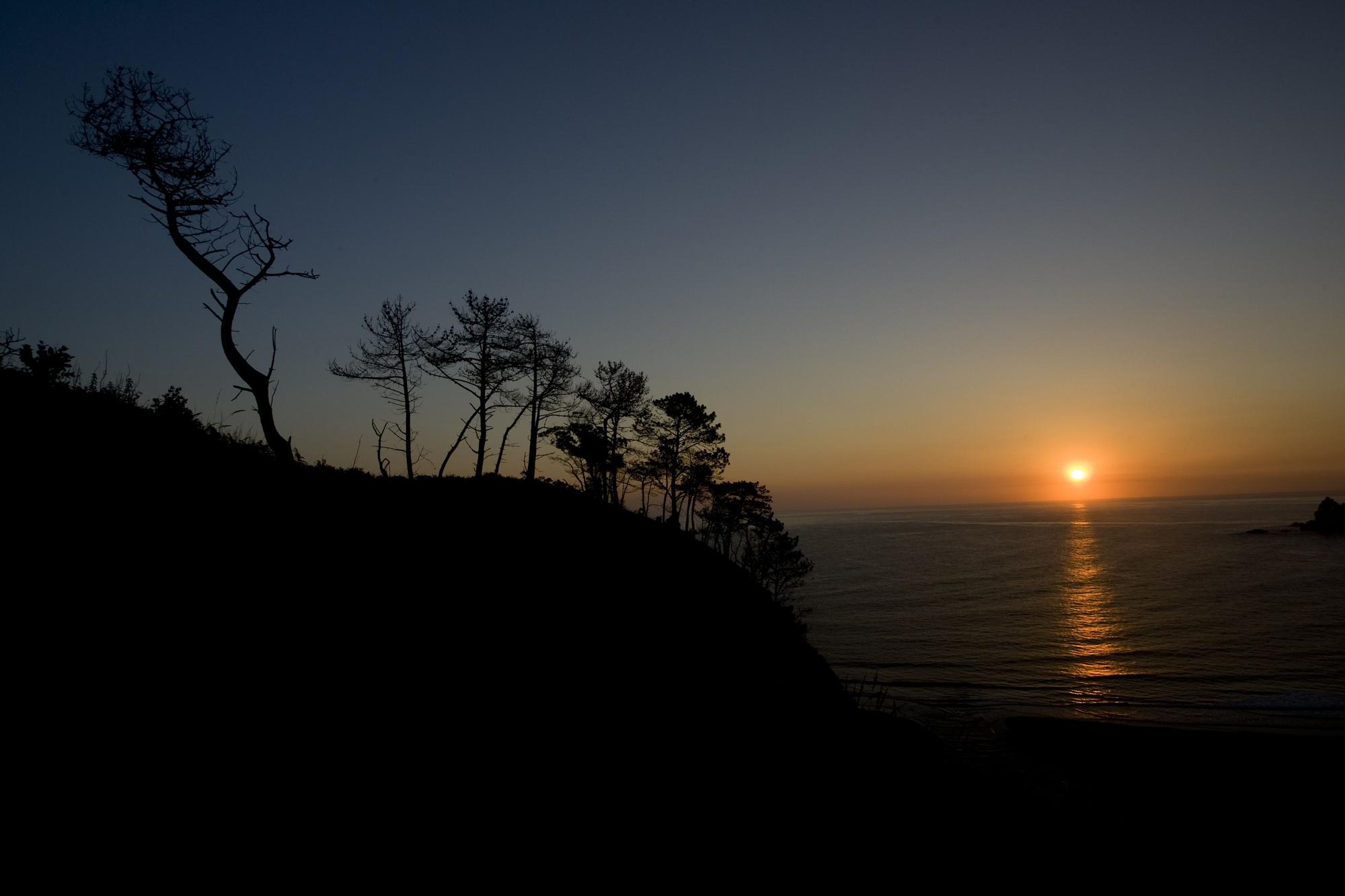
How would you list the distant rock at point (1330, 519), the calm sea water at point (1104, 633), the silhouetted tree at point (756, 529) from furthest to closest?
the distant rock at point (1330, 519), the silhouetted tree at point (756, 529), the calm sea water at point (1104, 633)

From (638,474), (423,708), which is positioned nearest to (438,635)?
(423,708)

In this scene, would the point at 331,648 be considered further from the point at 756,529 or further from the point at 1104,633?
the point at 1104,633

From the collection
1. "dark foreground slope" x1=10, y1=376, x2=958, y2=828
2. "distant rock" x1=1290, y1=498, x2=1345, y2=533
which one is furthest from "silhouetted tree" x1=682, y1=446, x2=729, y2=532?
"distant rock" x1=1290, y1=498, x2=1345, y2=533

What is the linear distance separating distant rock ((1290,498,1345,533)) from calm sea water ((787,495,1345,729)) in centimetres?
3429

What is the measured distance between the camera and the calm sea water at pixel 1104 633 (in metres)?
28.7

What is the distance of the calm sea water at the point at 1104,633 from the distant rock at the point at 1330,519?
113ft

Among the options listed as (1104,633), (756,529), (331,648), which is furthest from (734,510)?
(331,648)

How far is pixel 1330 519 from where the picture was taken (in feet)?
389

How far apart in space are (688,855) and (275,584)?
667 cm

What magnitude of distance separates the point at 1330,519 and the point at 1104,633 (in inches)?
4941

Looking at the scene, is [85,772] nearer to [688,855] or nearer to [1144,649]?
[688,855]

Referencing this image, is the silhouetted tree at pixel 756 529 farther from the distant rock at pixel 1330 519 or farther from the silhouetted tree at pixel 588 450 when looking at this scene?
the distant rock at pixel 1330 519

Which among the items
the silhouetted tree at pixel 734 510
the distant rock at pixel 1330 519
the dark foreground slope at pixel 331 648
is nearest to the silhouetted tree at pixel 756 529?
the silhouetted tree at pixel 734 510

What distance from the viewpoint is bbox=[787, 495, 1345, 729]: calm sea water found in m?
28.7
